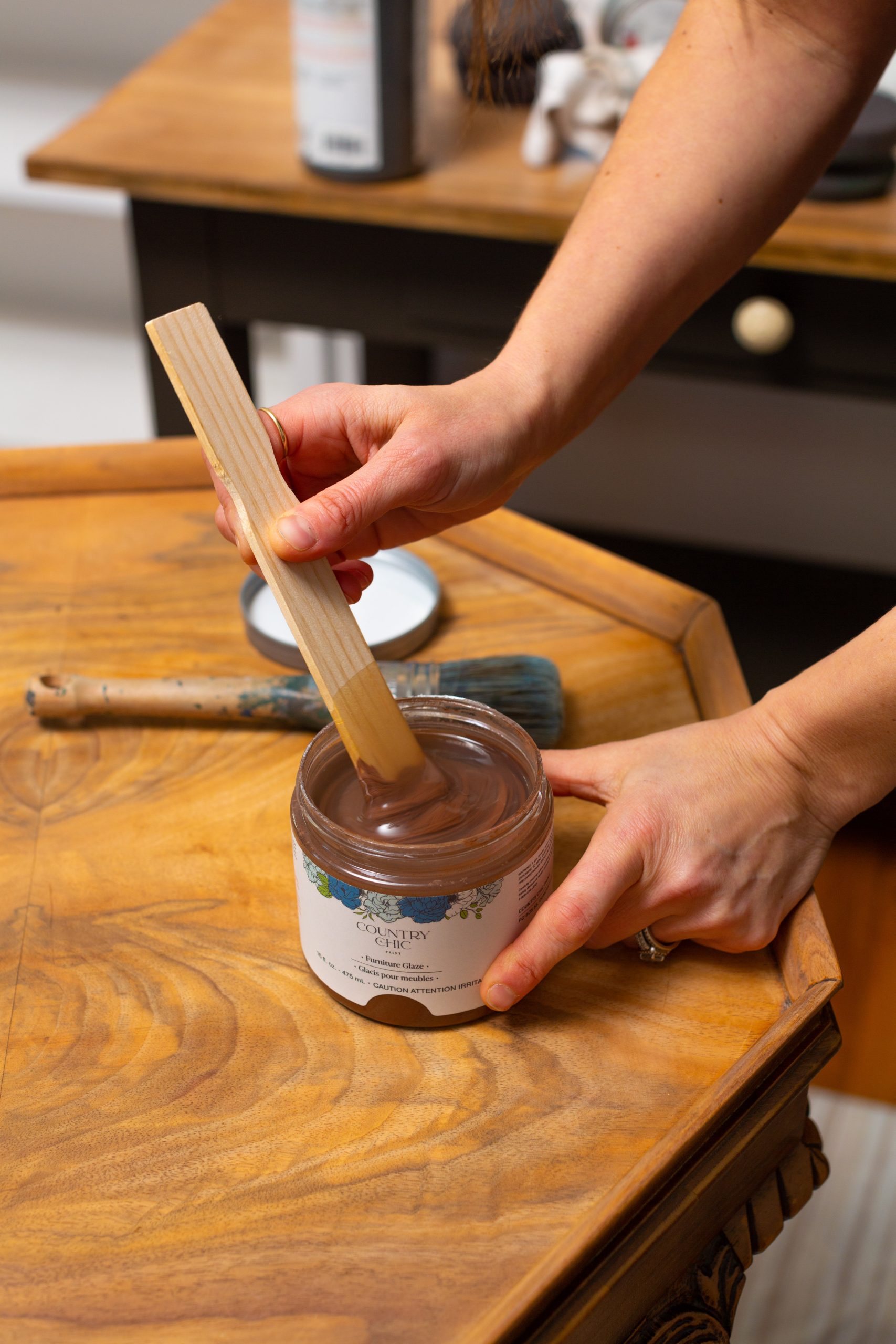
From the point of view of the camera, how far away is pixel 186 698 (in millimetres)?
630

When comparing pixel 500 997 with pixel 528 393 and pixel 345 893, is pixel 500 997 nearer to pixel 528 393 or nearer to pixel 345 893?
pixel 345 893

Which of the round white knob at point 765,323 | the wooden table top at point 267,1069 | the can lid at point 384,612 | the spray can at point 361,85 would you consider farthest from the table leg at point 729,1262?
the spray can at point 361,85

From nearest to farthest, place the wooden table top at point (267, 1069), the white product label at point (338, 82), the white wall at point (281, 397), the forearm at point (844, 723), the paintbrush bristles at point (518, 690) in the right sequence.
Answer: the wooden table top at point (267, 1069)
the forearm at point (844, 723)
the paintbrush bristles at point (518, 690)
the white product label at point (338, 82)
the white wall at point (281, 397)

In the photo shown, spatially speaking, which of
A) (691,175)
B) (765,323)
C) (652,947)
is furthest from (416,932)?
(765,323)

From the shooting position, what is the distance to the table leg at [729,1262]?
0.48 meters

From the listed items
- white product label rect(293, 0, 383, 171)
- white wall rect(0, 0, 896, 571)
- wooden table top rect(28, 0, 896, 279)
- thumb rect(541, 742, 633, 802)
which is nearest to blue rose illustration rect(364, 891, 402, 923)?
thumb rect(541, 742, 633, 802)

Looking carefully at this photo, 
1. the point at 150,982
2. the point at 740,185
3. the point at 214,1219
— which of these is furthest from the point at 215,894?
Answer: the point at 740,185

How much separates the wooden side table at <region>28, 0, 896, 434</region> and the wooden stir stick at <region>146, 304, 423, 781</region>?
61 centimetres

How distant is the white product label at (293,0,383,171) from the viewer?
98 cm

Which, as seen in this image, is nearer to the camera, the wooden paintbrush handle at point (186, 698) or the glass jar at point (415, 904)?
the glass jar at point (415, 904)

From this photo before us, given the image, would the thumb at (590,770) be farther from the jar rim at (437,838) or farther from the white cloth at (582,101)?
the white cloth at (582,101)

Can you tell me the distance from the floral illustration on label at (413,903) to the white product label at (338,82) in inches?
30.8

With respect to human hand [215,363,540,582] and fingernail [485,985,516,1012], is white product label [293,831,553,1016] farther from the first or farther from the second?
human hand [215,363,540,582]

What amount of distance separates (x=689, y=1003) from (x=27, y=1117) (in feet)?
0.84
